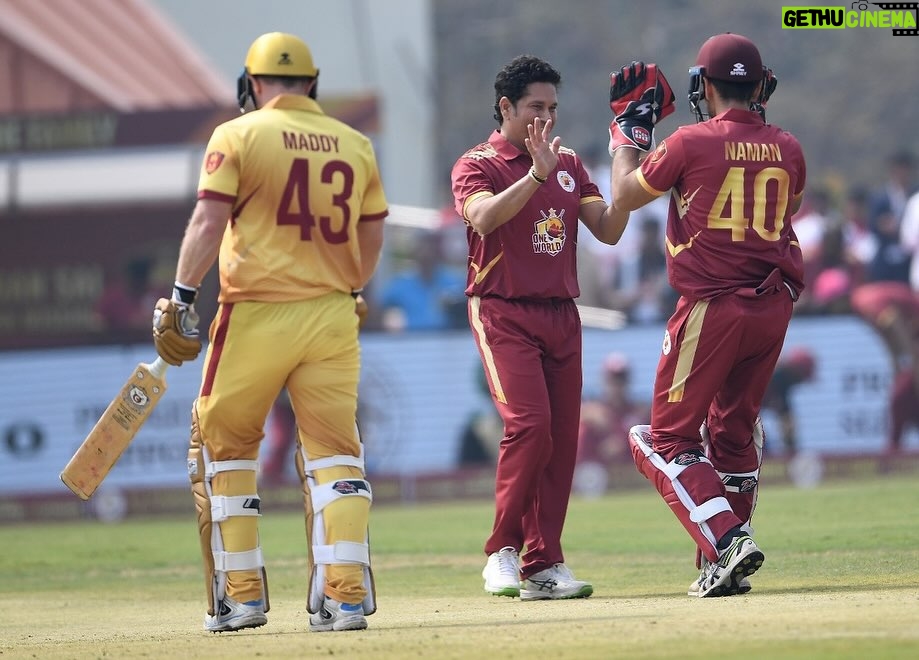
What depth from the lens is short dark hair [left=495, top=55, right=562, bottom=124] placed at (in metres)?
8.20

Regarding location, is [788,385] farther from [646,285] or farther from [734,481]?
[734,481]

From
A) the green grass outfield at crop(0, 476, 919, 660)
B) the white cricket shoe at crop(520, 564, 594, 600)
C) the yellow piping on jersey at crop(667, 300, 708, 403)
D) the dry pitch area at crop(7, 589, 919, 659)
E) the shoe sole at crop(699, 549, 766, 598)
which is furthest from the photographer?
the white cricket shoe at crop(520, 564, 594, 600)

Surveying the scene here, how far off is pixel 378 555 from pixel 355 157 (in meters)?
5.45

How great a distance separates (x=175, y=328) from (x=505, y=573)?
2235 mm

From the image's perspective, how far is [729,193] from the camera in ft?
24.7

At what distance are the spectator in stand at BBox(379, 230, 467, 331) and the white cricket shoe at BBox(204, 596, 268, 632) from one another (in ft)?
45.6

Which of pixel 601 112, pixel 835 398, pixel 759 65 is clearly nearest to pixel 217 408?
pixel 759 65

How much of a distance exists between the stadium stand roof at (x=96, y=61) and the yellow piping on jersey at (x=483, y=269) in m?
13.9

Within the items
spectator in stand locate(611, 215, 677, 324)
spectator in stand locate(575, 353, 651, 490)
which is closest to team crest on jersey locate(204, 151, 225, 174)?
spectator in stand locate(575, 353, 651, 490)

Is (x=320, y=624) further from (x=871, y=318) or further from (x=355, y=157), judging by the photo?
(x=871, y=318)

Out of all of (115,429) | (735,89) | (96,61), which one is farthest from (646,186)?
(96,61)

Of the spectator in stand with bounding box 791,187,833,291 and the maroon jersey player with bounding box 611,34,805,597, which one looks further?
the spectator in stand with bounding box 791,187,833,291

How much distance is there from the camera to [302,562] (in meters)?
11.5

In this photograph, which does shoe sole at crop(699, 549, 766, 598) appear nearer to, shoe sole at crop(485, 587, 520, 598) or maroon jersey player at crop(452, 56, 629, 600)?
maroon jersey player at crop(452, 56, 629, 600)
